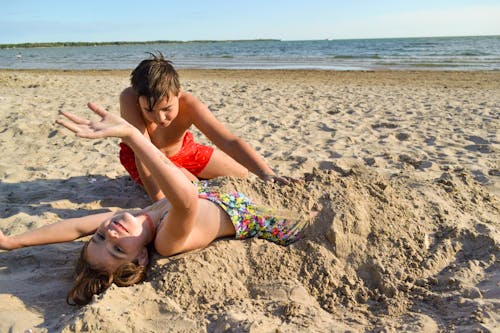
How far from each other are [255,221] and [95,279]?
96 cm

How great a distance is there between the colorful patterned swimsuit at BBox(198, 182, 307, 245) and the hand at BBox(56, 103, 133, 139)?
831 millimetres

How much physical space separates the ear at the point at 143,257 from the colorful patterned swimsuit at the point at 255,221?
18.5 inches

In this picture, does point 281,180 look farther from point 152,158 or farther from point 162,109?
point 152,158

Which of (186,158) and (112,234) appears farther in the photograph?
(186,158)

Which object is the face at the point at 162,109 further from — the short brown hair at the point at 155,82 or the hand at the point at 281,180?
the hand at the point at 281,180

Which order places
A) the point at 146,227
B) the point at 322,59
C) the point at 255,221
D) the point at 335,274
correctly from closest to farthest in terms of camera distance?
the point at 146,227 < the point at 335,274 < the point at 255,221 < the point at 322,59

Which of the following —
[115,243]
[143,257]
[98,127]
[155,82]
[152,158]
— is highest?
[155,82]

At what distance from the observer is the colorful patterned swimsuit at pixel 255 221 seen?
106 inches

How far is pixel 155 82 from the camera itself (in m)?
2.94

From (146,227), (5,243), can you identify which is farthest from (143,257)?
(5,243)

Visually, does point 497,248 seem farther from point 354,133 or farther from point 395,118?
point 395,118

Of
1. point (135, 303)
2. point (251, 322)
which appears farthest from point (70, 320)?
point (251, 322)

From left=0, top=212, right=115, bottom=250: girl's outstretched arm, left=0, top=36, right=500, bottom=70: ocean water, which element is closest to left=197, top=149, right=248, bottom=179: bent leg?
left=0, top=212, right=115, bottom=250: girl's outstretched arm

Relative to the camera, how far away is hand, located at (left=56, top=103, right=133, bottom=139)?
1.89 meters
